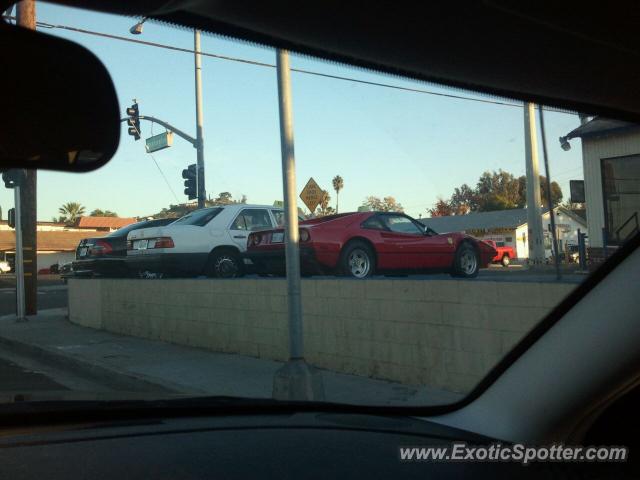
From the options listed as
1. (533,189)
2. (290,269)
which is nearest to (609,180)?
(533,189)

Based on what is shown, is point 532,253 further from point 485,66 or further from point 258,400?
point 258,400

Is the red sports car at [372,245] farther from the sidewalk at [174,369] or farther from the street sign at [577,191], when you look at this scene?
the street sign at [577,191]

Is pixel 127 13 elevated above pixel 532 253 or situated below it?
above

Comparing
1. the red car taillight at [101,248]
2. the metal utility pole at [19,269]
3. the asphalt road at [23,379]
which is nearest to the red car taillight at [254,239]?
the red car taillight at [101,248]

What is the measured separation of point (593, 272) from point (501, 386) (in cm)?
60

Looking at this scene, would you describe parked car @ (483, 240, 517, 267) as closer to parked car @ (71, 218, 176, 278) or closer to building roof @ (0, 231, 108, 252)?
parked car @ (71, 218, 176, 278)

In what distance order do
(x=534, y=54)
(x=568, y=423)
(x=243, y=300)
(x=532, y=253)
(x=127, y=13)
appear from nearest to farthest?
(x=127, y=13) < (x=568, y=423) < (x=534, y=54) < (x=532, y=253) < (x=243, y=300)

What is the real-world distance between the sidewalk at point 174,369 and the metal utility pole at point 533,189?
1.58m

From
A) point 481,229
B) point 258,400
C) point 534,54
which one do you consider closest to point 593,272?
point 534,54

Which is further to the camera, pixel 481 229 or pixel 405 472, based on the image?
pixel 481 229

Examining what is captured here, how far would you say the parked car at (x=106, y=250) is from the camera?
13.4 meters

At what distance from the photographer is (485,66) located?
3.02 metres

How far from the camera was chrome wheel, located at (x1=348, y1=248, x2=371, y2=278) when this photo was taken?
10.3m

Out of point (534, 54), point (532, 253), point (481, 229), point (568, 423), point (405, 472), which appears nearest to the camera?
point (405, 472)
